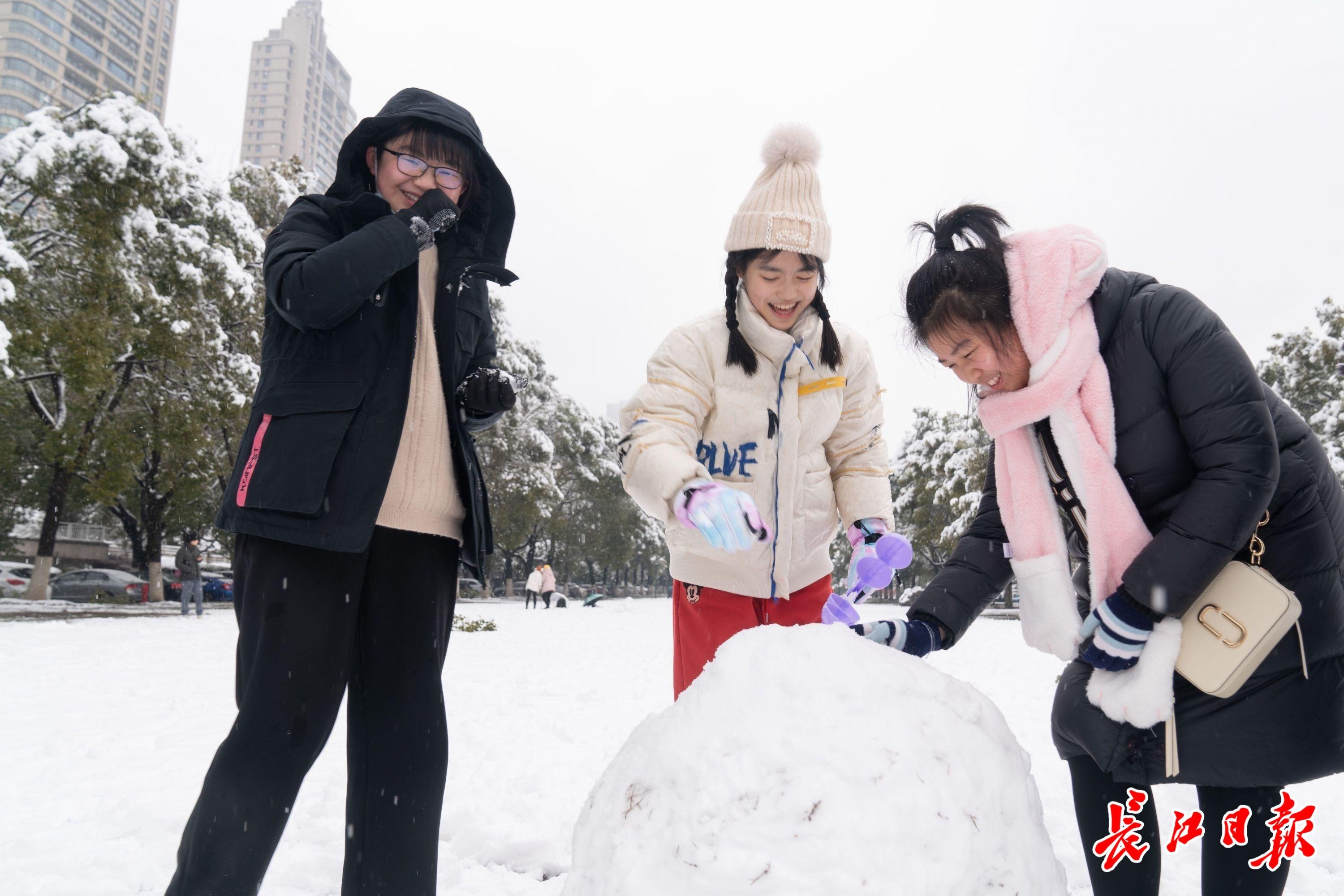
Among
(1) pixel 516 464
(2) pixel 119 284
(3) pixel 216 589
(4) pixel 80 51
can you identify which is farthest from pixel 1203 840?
(4) pixel 80 51

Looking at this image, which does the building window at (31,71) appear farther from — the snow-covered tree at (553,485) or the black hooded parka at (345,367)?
the black hooded parka at (345,367)

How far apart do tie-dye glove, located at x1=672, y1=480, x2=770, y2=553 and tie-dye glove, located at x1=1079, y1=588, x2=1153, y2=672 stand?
78 cm

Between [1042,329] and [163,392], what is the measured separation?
1623cm

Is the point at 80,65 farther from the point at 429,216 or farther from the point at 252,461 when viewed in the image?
the point at 252,461

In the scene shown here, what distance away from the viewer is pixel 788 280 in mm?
2473

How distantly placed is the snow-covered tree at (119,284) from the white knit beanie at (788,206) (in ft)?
43.3

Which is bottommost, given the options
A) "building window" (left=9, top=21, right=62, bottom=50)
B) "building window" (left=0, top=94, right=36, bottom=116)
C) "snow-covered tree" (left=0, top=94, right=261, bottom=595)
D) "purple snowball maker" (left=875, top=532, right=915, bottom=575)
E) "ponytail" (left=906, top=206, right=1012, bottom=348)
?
"purple snowball maker" (left=875, top=532, right=915, bottom=575)

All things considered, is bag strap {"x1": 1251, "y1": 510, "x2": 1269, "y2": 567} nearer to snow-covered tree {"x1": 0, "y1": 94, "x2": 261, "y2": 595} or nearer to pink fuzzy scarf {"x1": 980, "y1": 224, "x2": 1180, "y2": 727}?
pink fuzzy scarf {"x1": 980, "y1": 224, "x2": 1180, "y2": 727}

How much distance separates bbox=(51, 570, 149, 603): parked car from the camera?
2311cm

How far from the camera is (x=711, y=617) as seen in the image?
2387mm

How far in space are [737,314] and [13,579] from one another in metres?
30.2

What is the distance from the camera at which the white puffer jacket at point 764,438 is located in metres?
2.36

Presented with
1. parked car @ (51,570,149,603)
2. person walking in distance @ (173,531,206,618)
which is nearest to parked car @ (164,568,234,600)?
parked car @ (51,570,149,603)

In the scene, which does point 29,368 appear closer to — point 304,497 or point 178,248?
point 178,248
